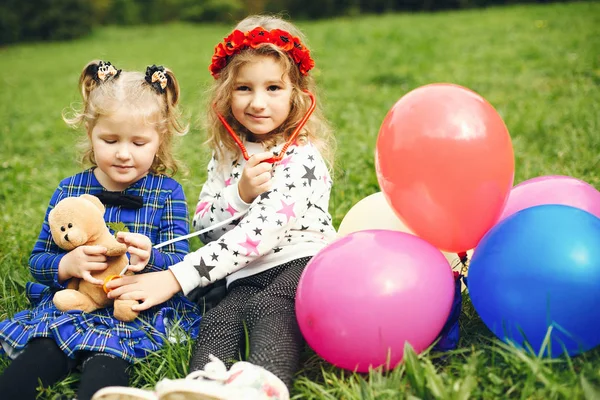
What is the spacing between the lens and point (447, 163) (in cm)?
184

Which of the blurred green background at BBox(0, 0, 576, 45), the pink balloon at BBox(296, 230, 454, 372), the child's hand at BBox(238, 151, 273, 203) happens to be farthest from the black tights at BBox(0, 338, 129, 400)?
the blurred green background at BBox(0, 0, 576, 45)

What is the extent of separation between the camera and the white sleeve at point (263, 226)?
7.32 feet

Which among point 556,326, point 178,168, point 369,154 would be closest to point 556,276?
point 556,326

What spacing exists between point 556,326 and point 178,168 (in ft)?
5.49

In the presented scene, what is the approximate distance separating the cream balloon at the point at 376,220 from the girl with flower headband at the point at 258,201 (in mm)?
171

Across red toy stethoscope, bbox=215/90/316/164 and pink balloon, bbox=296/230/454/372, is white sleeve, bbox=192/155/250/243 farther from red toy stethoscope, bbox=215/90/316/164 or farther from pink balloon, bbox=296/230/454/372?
pink balloon, bbox=296/230/454/372

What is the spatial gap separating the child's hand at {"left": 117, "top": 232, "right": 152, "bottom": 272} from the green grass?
321mm

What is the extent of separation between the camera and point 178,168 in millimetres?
2656

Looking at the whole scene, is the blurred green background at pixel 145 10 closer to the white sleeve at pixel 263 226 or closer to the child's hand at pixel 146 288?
the white sleeve at pixel 263 226

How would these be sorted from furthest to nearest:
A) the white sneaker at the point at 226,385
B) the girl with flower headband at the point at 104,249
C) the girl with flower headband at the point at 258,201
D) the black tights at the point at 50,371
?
the girl with flower headband at the point at 258,201
the girl with flower headband at the point at 104,249
the black tights at the point at 50,371
the white sneaker at the point at 226,385

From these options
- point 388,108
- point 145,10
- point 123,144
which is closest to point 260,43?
point 123,144

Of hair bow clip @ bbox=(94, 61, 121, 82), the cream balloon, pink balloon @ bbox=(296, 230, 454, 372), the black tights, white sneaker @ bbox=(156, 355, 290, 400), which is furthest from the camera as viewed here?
hair bow clip @ bbox=(94, 61, 121, 82)

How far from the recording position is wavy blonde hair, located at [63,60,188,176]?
2312 mm

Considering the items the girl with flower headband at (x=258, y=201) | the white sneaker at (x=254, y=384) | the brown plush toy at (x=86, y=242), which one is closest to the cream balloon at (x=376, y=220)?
the girl with flower headband at (x=258, y=201)
